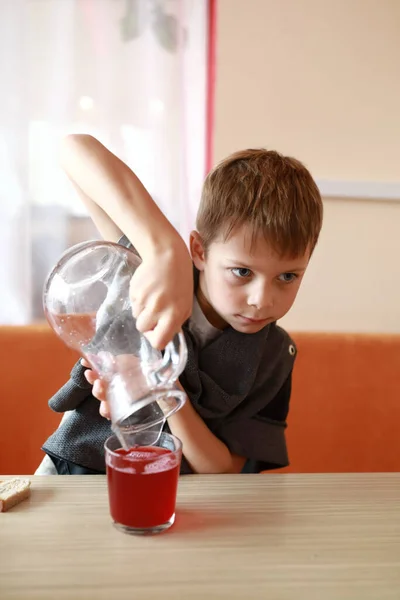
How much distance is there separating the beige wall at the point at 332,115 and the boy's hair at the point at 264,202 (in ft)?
2.59

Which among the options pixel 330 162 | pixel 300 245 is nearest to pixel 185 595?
pixel 300 245

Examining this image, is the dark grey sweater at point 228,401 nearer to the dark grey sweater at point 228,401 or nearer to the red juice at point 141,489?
the dark grey sweater at point 228,401

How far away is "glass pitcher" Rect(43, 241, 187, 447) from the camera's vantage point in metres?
0.60

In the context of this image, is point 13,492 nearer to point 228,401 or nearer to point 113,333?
point 113,333

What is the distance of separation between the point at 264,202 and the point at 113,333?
311 mm

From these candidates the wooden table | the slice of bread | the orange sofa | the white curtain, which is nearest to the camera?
the wooden table

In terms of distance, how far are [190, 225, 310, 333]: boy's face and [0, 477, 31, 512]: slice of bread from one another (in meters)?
0.34

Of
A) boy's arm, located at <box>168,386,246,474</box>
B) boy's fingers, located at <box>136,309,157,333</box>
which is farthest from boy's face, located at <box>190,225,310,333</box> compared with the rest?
boy's fingers, located at <box>136,309,157,333</box>

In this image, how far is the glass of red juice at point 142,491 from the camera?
595 millimetres

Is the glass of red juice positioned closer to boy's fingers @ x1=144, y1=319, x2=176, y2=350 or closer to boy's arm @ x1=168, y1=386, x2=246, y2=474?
boy's fingers @ x1=144, y1=319, x2=176, y2=350

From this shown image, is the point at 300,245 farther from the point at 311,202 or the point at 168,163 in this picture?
the point at 168,163

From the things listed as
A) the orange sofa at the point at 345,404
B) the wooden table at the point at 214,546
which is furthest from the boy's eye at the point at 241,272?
the orange sofa at the point at 345,404

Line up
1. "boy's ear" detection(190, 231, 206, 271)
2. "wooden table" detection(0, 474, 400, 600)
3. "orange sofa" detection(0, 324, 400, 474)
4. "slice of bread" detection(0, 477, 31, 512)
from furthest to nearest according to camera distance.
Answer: "orange sofa" detection(0, 324, 400, 474), "boy's ear" detection(190, 231, 206, 271), "slice of bread" detection(0, 477, 31, 512), "wooden table" detection(0, 474, 400, 600)

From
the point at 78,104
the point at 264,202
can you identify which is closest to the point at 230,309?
the point at 264,202
